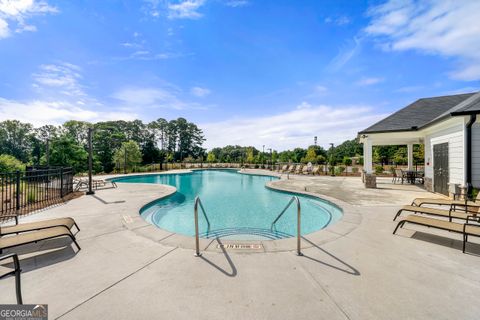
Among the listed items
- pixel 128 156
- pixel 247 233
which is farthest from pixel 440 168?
pixel 128 156

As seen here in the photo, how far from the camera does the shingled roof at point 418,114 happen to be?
10328 mm

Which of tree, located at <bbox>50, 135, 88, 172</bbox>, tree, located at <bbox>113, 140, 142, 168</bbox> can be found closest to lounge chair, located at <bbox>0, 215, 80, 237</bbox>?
tree, located at <bbox>50, 135, 88, 172</bbox>

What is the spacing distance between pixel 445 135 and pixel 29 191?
17.0 meters

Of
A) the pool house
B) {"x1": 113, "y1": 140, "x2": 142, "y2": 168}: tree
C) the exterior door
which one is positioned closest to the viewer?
the pool house

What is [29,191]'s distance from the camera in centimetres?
753

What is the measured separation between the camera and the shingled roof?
33.9 ft

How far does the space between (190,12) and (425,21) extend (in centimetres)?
863

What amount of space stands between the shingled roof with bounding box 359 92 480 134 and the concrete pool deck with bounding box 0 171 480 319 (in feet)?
27.0

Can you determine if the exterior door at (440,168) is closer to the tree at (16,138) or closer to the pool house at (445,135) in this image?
the pool house at (445,135)

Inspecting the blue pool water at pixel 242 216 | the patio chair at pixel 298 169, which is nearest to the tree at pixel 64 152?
the blue pool water at pixel 242 216

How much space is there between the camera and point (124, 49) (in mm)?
9406

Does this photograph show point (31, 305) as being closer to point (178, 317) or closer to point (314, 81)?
point (178, 317)

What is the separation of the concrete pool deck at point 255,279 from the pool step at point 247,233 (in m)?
1.56

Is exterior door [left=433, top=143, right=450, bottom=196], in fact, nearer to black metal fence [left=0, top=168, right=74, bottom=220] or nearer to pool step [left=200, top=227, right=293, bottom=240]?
pool step [left=200, top=227, right=293, bottom=240]
